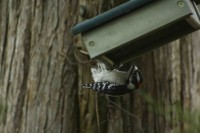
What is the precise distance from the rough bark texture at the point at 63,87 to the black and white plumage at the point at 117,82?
10 cm

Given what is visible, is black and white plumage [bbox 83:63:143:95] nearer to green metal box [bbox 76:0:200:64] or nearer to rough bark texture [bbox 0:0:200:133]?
rough bark texture [bbox 0:0:200:133]

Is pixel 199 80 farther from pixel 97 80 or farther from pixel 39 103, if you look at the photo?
pixel 39 103

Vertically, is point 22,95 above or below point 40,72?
below

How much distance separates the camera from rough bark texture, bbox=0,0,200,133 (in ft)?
12.4

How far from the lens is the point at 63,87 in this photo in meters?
3.78

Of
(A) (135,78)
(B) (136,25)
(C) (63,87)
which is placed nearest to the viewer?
(B) (136,25)

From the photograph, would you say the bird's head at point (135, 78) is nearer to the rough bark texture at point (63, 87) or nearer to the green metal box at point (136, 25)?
the rough bark texture at point (63, 87)

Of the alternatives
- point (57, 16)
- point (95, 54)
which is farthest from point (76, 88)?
point (95, 54)

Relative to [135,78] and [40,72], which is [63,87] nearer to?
[40,72]

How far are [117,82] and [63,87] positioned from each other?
33 centimetres

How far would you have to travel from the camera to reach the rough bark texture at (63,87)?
3773mm

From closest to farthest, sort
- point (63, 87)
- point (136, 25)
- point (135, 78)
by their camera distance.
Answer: point (136, 25) < point (135, 78) < point (63, 87)

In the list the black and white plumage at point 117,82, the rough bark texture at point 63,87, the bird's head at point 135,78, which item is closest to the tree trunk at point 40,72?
the rough bark texture at point 63,87

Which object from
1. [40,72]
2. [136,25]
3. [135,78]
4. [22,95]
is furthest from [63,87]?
[136,25]
